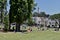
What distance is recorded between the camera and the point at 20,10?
50156 millimetres

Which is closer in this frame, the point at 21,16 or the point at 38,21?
the point at 21,16

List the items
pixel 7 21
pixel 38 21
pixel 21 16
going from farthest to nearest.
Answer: pixel 38 21 < pixel 7 21 < pixel 21 16

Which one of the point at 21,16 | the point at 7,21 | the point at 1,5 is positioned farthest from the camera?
the point at 1,5

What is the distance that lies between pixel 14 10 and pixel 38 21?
86.3 metres

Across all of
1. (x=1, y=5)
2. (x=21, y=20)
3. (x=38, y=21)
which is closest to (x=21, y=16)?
(x=21, y=20)

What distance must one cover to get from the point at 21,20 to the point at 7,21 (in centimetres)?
583

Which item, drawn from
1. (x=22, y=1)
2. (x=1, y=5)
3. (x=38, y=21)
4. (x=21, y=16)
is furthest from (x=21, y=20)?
(x=38, y=21)

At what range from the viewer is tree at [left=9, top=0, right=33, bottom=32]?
50.2 m

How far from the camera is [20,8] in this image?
50.5m

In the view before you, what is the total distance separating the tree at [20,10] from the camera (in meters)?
50.2

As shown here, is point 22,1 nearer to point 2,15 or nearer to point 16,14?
point 16,14

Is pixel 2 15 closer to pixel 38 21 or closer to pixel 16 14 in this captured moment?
pixel 16 14

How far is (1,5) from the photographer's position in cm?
5919

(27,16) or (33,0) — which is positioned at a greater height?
(33,0)
